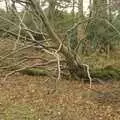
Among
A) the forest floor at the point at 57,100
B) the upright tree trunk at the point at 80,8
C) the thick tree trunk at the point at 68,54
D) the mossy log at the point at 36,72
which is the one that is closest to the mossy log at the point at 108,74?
the forest floor at the point at 57,100

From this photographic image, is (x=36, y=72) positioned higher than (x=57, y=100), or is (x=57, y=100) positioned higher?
(x=36, y=72)

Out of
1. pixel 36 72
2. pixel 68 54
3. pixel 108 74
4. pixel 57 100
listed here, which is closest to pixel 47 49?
pixel 68 54

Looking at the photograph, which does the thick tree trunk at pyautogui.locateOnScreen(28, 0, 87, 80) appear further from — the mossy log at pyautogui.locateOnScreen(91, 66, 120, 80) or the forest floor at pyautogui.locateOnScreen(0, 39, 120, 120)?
the mossy log at pyautogui.locateOnScreen(91, 66, 120, 80)

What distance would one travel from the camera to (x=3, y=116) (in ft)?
28.4

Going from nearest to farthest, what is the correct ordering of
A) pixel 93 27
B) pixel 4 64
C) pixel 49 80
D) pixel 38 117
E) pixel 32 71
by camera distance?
pixel 38 117 < pixel 4 64 < pixel 49 80 < pixel 32 71 < pixel 93 27

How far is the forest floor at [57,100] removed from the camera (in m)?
8.78

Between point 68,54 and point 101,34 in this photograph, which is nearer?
point 68,54

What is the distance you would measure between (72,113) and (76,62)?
350cm

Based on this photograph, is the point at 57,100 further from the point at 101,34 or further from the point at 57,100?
the point at 101,34

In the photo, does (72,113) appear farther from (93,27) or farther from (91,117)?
(93,27)

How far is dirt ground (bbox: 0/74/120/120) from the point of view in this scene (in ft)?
28.8

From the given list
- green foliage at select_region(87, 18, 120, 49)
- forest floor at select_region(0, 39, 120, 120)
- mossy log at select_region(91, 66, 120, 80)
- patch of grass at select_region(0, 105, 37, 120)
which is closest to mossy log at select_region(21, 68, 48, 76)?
forest floor at select_region(0, 39, 120, 120)

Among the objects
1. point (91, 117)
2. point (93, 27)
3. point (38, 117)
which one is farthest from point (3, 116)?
point (93, 27)

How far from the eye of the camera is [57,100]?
10297 mm
